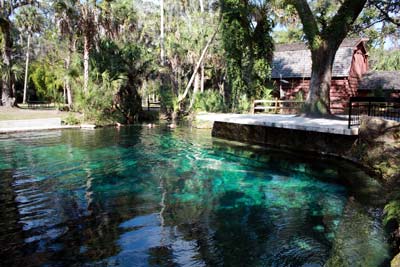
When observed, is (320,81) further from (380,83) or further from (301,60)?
(380,83)

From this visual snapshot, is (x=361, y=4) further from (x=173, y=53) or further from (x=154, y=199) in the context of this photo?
(x=173, y=53)

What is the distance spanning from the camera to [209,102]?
89.2ft

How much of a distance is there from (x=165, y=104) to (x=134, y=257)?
22.9 m

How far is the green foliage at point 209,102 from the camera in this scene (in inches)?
1064

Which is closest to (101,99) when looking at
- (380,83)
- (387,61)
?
(380,83)

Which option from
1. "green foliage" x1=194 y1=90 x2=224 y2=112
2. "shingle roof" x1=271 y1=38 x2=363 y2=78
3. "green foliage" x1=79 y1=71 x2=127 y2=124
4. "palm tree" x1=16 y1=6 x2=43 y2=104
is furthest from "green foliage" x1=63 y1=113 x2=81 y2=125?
"palm tree" x1=16 y1=6 x2=43 y2=104

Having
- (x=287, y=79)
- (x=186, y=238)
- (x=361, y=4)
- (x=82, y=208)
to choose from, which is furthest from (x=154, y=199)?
(x=287, y=79)

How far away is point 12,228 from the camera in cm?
672

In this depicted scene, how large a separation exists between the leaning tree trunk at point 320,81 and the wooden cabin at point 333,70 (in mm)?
10170

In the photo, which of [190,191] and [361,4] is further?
[361,4]

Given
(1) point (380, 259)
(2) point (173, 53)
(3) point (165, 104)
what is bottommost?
(1) point (380, 259)

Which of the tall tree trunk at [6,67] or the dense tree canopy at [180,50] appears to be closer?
the dense tree canopy at [180,50]

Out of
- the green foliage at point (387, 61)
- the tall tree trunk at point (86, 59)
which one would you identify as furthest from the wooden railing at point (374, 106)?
the green foliage at point (387, 61)

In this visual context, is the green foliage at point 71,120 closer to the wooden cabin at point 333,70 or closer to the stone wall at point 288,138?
the stone wall at point 288,138
